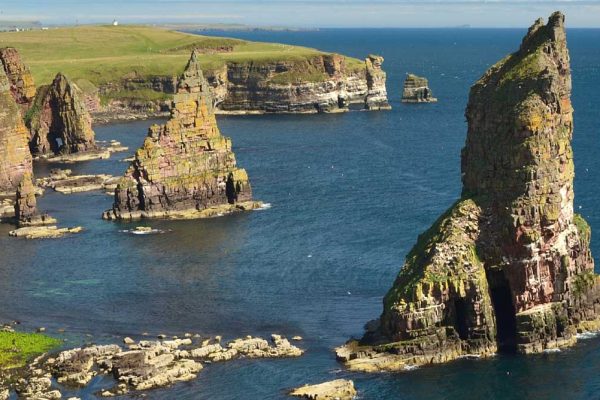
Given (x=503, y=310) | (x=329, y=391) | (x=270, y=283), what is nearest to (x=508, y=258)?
(x=503, y=310)

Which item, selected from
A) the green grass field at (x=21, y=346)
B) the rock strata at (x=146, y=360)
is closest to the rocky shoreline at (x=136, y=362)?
the rock strata at (x=146, y=360)

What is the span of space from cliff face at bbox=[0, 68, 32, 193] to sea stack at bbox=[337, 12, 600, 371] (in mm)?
95783

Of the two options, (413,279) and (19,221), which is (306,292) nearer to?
(413,279)

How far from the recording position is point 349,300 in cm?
11631

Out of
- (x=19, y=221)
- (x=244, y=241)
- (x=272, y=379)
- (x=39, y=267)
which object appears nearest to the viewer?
(x=272, y=379)

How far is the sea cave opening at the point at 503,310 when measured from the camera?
99.2 metres

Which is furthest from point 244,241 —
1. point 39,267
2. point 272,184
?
point 272,184

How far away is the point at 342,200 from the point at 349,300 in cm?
5429

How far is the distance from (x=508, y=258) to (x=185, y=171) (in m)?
72.5

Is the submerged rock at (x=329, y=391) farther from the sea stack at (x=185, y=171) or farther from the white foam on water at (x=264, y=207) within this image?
the white foam on water at (x=264, y=207)

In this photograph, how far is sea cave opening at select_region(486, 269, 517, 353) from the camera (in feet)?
326

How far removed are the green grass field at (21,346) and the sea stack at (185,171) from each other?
54951 millimetres

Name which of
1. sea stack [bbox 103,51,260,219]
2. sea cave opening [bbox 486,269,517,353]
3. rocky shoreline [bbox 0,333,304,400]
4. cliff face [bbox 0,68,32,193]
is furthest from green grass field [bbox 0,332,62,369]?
cliff face [bbox 0,68,32,193]

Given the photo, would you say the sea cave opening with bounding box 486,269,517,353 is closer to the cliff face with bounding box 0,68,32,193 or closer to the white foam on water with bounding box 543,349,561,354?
the white foam on water with bounding box 543,349,561,354
